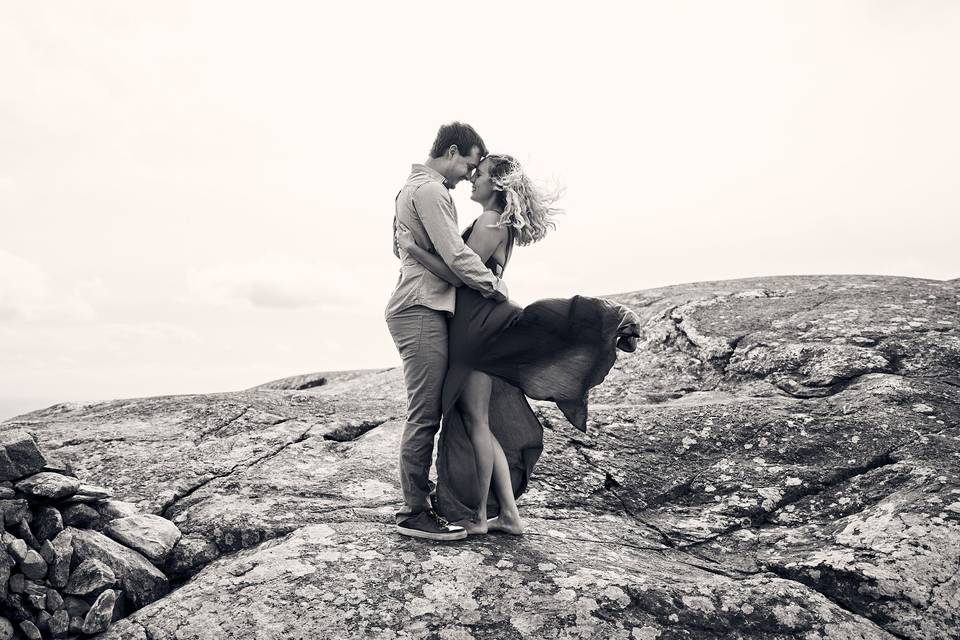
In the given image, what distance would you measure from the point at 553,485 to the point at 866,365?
12.5 feet

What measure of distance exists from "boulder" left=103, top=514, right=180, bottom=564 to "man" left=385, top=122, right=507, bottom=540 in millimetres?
1565

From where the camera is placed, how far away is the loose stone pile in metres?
4.28

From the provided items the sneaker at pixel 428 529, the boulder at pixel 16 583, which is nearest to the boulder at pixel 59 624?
the boulder at pixel 16 583

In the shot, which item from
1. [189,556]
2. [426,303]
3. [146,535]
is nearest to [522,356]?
[426,303]

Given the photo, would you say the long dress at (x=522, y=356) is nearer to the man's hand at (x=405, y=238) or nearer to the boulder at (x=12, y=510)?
the man's hand at (x=405, y=238)

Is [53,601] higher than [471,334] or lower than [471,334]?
lower

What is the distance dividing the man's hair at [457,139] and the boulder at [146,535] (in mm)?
3132

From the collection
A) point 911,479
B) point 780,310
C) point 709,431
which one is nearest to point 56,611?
point 709,431

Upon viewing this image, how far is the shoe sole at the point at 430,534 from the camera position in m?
5.00

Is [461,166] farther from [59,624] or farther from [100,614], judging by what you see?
[59,624]

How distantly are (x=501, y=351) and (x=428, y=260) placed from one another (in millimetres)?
831

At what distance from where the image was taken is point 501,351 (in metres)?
5.19

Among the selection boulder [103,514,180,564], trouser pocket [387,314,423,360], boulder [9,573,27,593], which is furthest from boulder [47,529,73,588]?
trouser pocket [387,314,423,360]

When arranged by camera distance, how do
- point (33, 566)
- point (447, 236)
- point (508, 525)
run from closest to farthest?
point (33, 566), point (447, 236), point (508, 525)
